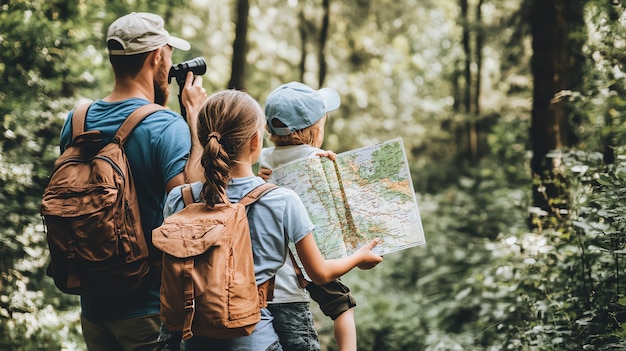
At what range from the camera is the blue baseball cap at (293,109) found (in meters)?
2.81

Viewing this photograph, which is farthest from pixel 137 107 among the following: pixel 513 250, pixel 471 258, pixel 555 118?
pixel 471 258

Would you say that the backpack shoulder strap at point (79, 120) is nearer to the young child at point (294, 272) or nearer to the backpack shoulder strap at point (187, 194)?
the backpack shoulder strap at point (187, 194)

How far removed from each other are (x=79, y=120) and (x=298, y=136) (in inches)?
41.7

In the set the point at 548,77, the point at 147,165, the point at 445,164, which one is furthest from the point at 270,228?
the point at 445,164

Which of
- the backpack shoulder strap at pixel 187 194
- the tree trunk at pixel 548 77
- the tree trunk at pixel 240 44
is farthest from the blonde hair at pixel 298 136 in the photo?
the tree trunk at pixel 240 44

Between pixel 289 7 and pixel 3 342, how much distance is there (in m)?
12.8

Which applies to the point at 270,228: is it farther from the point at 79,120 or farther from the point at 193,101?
the point at 79,120

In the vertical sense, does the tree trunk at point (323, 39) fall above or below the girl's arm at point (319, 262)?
above

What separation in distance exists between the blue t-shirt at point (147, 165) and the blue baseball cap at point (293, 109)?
1.37 ft

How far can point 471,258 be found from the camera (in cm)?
1039

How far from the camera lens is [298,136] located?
282 cm

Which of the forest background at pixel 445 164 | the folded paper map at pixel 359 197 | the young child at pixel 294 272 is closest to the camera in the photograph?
the young child at pixel 294 272

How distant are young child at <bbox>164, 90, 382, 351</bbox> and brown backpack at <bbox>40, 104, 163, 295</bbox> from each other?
1.18 ft

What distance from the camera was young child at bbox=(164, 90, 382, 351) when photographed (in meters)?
2.28
